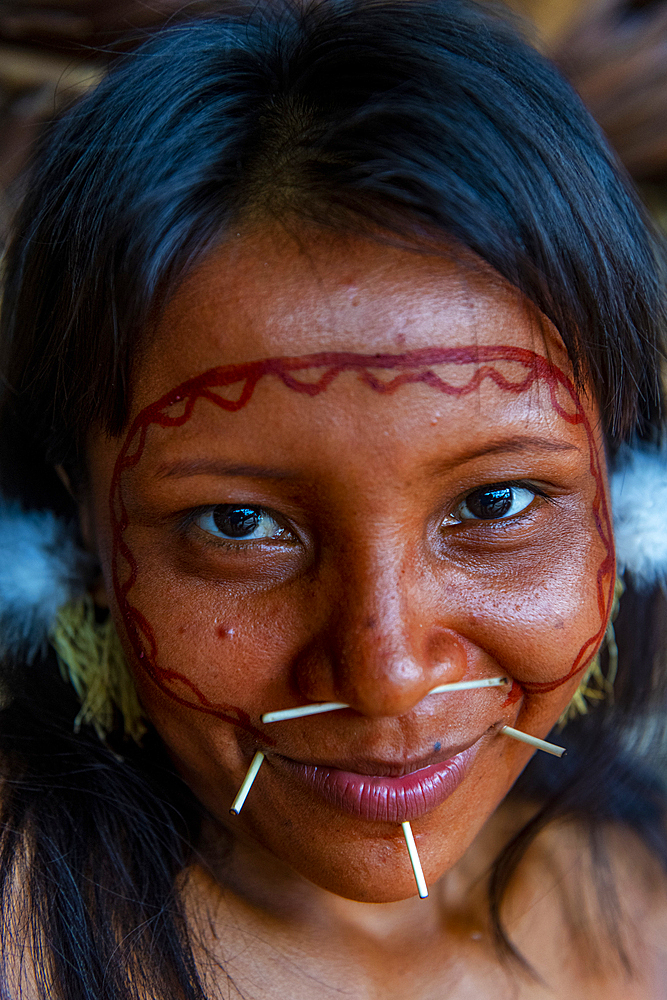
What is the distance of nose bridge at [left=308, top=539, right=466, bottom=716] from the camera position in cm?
88

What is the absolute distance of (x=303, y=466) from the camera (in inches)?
34.3

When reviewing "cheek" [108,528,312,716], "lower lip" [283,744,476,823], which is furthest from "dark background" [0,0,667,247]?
"lower lip" [283,744,476,823]

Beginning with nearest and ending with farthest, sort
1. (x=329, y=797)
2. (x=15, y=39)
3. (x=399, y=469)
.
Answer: (x=399, y=469) < (x=329, y=797) < (x=15, y=39)

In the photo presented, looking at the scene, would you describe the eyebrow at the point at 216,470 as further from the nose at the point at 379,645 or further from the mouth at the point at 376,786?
the mouth at the point at 376,786

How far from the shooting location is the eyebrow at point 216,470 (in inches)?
34.8

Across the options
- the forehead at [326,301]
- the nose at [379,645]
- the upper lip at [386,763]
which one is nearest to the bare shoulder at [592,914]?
the upper lip at [386,763]

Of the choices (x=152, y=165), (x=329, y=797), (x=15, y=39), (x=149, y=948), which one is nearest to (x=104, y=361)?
(x=152, y=165)

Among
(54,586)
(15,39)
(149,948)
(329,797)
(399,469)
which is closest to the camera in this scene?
(399,469)

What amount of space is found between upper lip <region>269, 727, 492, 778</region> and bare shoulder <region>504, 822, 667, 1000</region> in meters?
0.53

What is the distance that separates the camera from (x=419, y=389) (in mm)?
872

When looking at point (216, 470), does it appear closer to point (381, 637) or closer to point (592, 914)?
point (381, 637)

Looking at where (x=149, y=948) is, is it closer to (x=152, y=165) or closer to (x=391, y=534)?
(x=391, y=534)

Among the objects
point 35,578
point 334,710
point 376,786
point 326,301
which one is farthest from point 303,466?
point 35,578

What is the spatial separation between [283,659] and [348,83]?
632 millimetres
